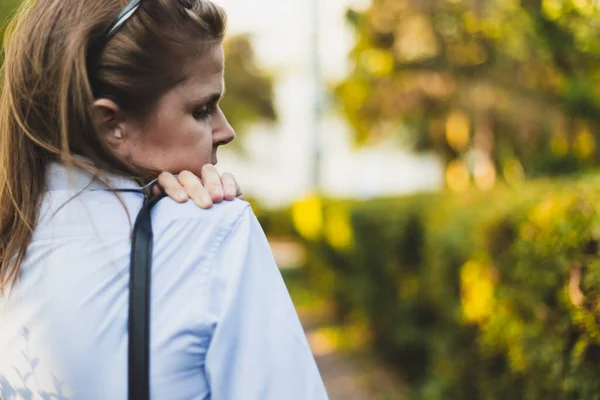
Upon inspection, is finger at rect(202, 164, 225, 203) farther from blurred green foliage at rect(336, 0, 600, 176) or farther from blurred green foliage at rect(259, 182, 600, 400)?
blurred green foliage at rect(336, 0, 600, 176)

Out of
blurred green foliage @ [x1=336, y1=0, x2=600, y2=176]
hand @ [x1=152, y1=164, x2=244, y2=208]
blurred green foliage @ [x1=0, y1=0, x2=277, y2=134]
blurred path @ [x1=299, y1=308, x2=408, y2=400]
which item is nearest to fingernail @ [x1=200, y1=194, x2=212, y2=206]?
hand @ [x1=152, y1=164, x2=244, y2=208]

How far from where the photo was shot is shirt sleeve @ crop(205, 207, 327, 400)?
4.40 ft

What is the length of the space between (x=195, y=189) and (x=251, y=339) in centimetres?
33

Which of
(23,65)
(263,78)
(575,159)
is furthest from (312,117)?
(23,65)

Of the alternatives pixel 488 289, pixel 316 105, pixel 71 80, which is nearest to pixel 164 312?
pixel 71 80

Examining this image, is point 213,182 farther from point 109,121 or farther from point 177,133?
point 109,121

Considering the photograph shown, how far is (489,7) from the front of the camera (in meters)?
13.6

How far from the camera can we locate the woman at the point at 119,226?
1.35 meters

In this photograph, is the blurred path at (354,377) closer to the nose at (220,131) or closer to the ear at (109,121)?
the nose at (220,131)

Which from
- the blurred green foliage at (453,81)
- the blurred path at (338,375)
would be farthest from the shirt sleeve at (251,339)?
the blurred green foliage at (453,81)

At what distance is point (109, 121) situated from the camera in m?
1.51

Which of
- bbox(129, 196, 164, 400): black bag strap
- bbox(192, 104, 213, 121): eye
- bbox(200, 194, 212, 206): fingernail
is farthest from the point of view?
bbox(192, 104, 213, 121): eye

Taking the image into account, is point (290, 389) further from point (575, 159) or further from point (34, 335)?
point (575, 159)

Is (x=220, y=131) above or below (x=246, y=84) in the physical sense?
above
